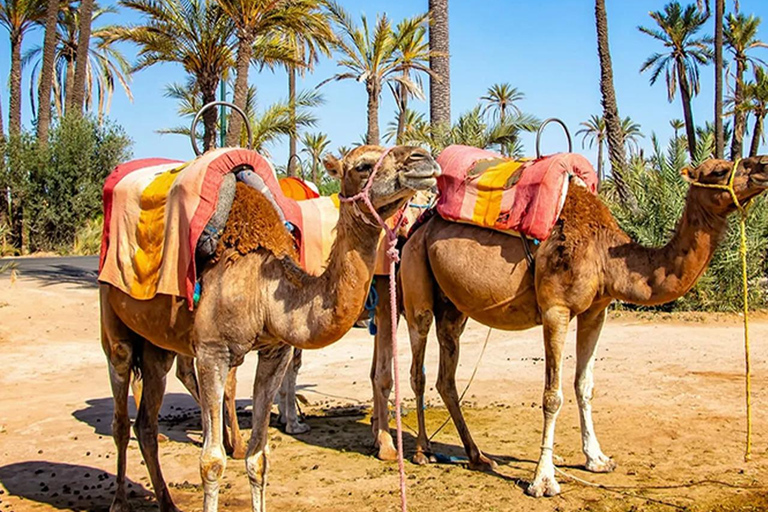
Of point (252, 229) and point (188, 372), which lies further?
point (188, 372)

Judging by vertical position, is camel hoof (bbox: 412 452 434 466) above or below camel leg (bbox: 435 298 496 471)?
below

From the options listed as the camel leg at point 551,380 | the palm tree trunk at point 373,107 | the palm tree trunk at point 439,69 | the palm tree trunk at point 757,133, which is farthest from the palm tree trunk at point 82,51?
the palm tree trunk at point 757,133

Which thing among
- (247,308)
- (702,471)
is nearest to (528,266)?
(702,471)

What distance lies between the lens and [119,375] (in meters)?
5.82

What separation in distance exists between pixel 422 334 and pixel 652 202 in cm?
1132

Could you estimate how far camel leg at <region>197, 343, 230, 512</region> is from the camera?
15.4ft

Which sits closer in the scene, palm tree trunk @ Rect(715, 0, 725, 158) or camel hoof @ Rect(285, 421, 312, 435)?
camel hoof @ Rect(285, 421, 312, 435)

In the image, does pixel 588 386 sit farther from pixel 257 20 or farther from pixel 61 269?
pixel 61 269

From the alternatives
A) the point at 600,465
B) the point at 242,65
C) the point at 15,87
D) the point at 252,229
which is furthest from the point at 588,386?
the point at 15,87

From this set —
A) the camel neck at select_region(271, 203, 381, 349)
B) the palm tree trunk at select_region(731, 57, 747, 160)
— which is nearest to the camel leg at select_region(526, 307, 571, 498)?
the camel neck at select_region(271, 203, 381, 349)

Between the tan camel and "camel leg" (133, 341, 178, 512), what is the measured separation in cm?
248

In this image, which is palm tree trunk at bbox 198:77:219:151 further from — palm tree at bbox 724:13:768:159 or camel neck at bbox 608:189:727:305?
palm tree at bbox 724:13:768:159

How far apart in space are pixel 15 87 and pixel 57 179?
750cm

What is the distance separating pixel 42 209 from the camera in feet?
89.2
